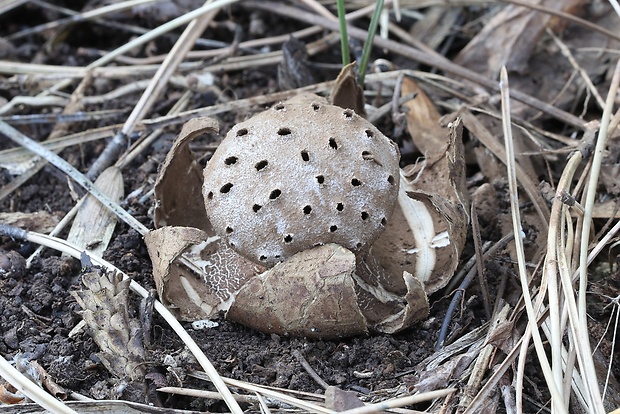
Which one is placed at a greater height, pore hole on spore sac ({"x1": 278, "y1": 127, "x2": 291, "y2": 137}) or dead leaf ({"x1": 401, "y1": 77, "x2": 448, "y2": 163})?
pore hole on spore sac ({"x1": 278, "y1": 127, "x2": 291, "y2": 137})

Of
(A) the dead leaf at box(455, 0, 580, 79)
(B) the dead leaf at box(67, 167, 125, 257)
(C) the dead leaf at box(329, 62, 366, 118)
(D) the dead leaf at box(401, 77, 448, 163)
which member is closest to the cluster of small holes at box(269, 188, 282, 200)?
(C) the dead leaf at box(329, 62, 366, 118)

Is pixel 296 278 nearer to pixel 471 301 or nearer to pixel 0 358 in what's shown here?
pixel 471 301

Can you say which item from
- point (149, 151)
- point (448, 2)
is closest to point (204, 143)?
point (149, 151)

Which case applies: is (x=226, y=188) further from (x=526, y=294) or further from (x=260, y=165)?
(x=526, y=294)

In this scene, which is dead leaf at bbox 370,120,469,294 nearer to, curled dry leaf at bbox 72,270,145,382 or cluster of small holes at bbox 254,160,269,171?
cluster of small holes at bbox 254,160,269,171

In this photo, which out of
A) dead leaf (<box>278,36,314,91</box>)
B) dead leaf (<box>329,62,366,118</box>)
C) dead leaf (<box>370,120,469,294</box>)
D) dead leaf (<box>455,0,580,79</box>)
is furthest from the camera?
dead leaf (<box>455,0,580,79</box>)

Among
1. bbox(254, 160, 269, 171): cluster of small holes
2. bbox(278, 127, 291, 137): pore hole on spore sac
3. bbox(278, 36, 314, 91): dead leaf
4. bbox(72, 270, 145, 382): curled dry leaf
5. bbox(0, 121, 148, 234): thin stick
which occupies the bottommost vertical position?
bbox(72, 270, 145, 382): curled dry leaf

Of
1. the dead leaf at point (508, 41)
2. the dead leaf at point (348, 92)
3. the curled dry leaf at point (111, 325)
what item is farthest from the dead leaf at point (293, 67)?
the curled dry leaf at point (111, 325)

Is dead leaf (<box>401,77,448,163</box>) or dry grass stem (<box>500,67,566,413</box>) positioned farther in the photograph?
dead leaf (<box>401,77,448,163</box>)
